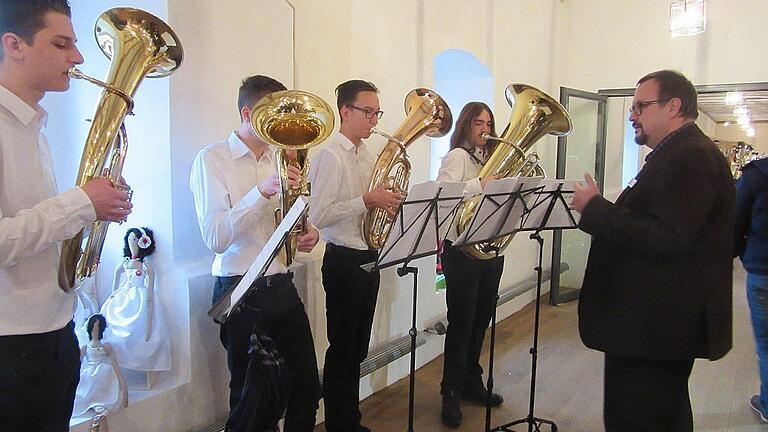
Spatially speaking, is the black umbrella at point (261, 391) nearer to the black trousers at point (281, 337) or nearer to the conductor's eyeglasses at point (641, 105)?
the black trousers at point (281, 337)

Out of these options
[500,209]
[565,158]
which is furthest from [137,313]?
[565,158]

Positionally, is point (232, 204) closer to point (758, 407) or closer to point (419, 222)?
point (419, 222)

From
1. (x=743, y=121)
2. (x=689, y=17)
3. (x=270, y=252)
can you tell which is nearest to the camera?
(x=270, y=252)

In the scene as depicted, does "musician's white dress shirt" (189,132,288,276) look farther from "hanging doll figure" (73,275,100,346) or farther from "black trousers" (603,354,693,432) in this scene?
"black trousers" (603,354,693,432)

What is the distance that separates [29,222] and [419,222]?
1.25 meters

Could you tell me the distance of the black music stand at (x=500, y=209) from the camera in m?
2.17

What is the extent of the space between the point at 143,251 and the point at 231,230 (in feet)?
1.87

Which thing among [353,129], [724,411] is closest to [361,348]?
[353,129]

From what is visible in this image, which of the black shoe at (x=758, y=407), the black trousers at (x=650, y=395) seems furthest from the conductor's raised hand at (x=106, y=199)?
the black shoe at (x=758, y=407)

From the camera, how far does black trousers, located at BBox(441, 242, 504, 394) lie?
2945 mm

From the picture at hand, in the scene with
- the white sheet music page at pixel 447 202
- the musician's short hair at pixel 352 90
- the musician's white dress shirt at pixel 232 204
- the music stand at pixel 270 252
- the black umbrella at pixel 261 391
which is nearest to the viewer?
the music stand at pixel 270 252

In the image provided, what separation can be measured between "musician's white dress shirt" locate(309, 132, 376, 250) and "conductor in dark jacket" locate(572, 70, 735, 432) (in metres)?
1.01

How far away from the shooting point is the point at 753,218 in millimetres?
2846

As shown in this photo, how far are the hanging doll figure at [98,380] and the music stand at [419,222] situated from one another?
102 centimetres
